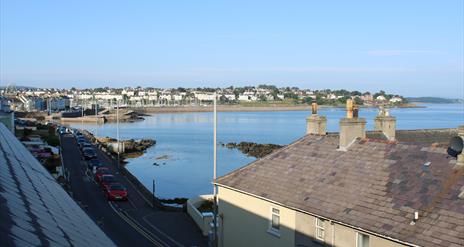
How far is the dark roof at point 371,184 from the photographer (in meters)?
11.6

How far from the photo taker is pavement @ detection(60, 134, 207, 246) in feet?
70.3

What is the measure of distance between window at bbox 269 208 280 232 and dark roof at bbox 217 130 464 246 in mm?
408

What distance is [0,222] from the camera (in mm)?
5156

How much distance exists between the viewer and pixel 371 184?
14.1 meters

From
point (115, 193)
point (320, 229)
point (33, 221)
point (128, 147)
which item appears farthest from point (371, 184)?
point (128, 147)

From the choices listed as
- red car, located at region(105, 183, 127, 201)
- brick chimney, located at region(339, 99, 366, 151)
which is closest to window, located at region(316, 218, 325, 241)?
brick chimney, located at region(339, 99, 366, 151)

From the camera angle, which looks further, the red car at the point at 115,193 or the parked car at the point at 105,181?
the parked car at the point at 105,181

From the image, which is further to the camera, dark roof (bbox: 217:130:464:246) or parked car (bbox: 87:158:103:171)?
parked car (bbox: 87:158:103:171)

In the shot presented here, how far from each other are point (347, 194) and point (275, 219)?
2.71 meters

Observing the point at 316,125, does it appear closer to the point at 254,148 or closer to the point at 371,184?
the point at 371,184

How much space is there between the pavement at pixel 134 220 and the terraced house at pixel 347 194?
352cm

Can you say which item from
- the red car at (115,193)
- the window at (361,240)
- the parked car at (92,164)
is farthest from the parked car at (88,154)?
the window at (361,240)

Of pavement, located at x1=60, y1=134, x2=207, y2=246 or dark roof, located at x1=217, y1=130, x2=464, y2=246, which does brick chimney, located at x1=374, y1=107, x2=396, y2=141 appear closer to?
dark roof, located at x1=217, y1=130, x2=464, y2=246

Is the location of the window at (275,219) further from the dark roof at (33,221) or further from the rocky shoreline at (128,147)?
the rocky shoreline at (128,147)
